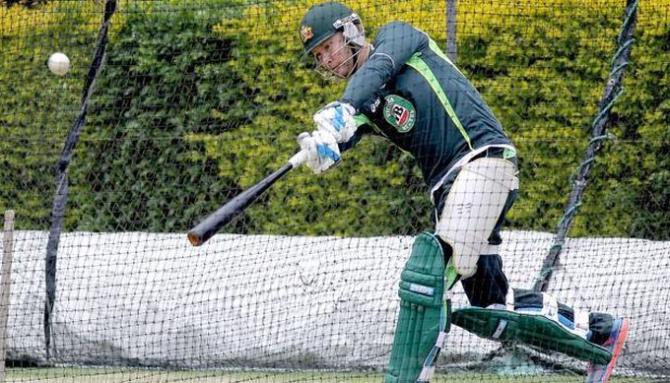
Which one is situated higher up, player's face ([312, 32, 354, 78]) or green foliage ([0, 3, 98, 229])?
player's face ([312, 32, 354, 78])

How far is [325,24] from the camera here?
436 cm

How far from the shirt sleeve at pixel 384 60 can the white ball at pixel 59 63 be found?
3206mm

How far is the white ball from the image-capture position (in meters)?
7.00

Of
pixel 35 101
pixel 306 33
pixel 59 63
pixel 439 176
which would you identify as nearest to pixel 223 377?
pixel 59 63

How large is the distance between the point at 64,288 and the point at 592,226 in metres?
3.36

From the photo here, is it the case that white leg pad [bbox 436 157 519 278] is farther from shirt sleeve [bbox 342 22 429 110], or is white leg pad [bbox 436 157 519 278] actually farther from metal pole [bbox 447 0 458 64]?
metal pole [bbox 447 0 458 64]

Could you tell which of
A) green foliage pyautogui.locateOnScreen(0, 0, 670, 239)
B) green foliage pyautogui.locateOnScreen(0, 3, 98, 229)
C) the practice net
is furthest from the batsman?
green foliage pyautogui.locateOnScreen(0, 3, 98, 229)

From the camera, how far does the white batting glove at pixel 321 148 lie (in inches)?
154

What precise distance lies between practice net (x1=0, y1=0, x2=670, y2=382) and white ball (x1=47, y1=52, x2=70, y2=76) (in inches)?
10.5

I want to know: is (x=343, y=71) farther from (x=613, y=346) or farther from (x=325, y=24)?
(x=613, y=346)

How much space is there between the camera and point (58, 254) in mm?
7234

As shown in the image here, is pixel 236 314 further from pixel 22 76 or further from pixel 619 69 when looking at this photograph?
pixel 619 69

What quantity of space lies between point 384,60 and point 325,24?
1.14 feet

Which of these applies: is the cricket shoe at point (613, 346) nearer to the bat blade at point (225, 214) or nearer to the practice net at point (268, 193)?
the bat blade at point (225, 214)
